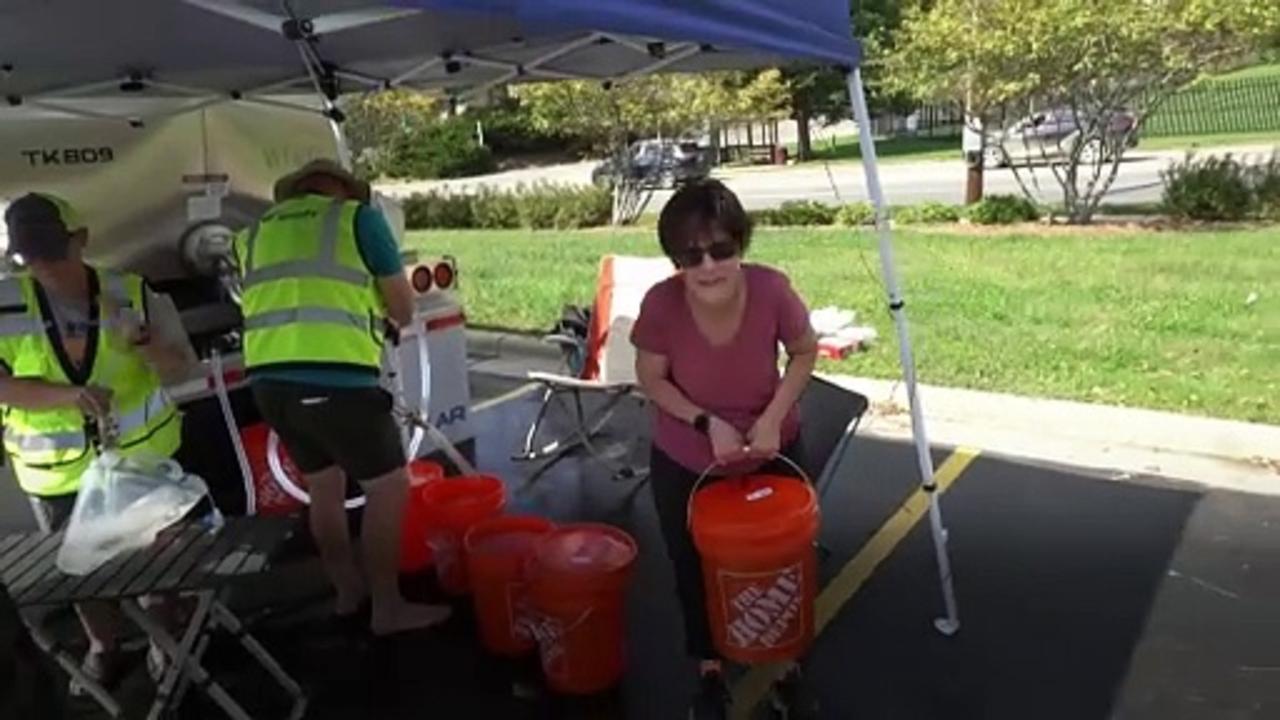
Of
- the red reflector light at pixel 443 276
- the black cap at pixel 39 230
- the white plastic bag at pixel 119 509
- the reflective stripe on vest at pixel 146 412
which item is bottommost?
the white plastic bag at pixel 119 509

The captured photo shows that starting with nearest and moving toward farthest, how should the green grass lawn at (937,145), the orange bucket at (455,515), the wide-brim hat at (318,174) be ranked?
the wide-brim hat at (318,174)
the orange bucket at (455,515)
the green grass lawn at (937,145)

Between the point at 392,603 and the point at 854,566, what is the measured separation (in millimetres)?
1775

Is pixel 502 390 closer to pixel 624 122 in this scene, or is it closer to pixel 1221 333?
pixel 1221 333

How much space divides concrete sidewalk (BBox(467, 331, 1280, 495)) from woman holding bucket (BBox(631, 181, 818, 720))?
290cm

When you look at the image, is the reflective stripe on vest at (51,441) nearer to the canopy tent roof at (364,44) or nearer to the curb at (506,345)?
the canopy tent roof at (364,44)

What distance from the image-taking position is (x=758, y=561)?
2.99 m

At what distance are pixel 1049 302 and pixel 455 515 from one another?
6023mm

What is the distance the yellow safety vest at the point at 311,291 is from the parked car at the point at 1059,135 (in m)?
11.7

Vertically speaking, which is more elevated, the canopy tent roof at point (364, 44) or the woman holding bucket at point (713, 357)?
the canopy tent roof at point (364, 44)

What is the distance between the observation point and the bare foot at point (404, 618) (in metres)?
4.13

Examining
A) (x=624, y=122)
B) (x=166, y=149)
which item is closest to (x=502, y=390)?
(x=166, y=149)

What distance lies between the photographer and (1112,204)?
51.7 ft

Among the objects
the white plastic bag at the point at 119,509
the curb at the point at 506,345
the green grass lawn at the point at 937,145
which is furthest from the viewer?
the green grass lawn at the point at 937,145

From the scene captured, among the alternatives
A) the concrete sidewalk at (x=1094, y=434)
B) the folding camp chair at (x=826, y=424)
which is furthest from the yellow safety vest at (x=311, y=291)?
the concrete sidewalk at (x=1094, y=434)
